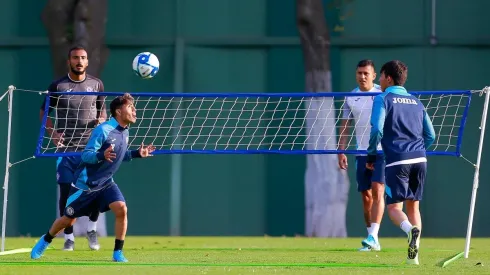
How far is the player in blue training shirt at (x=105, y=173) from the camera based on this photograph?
1117cm

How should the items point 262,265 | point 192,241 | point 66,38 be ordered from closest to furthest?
1. point 262,265
2. point 192,241
3. point 66,38

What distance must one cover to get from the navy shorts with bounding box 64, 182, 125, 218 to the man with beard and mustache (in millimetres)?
1834

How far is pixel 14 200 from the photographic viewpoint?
18312 mm

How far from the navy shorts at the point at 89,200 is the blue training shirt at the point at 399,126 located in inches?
93.8

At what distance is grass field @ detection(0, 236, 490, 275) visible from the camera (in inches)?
408

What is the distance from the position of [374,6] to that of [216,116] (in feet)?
9.37

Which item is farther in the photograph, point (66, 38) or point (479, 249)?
point (66, 38)

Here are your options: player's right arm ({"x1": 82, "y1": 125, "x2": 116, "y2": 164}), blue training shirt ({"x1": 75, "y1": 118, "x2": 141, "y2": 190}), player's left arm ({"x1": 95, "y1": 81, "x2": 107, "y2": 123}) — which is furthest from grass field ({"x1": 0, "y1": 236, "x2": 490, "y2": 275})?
player's left arm ({"x1": 95, "y1": 81, "x2": 107, "y2": 123})

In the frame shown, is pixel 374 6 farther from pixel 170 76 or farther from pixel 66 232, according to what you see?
pixel 66 232

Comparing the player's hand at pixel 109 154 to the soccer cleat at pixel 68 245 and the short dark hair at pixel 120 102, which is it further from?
the soccer cleat at pixel 68 245

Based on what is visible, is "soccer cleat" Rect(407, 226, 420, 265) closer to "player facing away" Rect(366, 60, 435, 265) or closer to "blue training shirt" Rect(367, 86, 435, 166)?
"player facing away" Rect(366, 60, 435, 265)

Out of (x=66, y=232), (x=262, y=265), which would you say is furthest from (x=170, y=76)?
(x=262, y=265)

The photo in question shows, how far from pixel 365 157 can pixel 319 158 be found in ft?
14.2

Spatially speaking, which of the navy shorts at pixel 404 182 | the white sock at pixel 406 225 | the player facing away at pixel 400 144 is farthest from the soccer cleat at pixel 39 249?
the white sock at pixel 406 225
